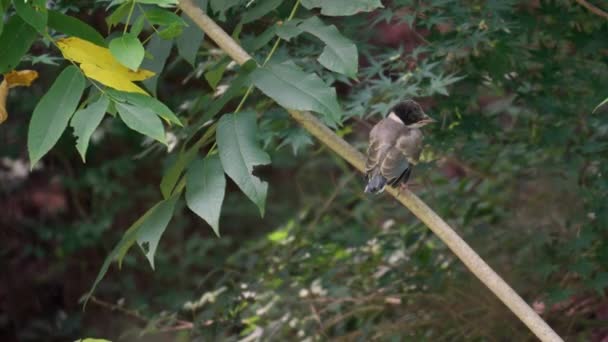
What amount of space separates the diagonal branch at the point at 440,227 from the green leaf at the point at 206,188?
225 millimetres

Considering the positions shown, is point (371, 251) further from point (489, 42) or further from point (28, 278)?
point (28, 278)

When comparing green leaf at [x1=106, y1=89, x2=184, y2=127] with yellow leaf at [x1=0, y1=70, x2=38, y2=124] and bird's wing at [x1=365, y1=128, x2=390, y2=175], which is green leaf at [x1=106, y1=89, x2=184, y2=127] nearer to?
yellow leaf at [x1=0, y1=70, x2=38, y2=124]

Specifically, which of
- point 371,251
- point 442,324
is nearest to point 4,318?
point 371,251

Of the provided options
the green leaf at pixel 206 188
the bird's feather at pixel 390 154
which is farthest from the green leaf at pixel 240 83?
the bird's feather at pixel 390 154

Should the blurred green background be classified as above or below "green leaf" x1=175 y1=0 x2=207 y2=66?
below

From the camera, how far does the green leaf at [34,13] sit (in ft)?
6.86

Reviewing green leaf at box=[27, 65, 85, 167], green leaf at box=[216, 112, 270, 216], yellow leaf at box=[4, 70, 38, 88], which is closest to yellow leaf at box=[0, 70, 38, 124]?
yellow leaf at box=[4, 70, 38, 88]

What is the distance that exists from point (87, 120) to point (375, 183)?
885 mm

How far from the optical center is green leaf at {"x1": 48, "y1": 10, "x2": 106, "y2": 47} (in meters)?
2.22

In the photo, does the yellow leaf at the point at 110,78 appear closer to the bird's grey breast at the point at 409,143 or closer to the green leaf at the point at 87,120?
the green leaf at the point at 87,120

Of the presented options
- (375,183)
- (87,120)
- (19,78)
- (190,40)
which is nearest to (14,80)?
(19,78)

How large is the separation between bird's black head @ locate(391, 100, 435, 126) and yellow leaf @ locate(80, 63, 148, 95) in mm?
993

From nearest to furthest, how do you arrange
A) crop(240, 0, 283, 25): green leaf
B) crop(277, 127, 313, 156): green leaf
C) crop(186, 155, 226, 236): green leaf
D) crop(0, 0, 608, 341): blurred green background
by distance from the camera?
crop(186, 155, 226, 236): green leaf < crop(240, 0, 283, 25): green leaf < crop(277, 127, 313, 156): green leaf < crop(0, 0, 608, 341): blurred green background

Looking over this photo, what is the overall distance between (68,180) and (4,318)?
0.93m
